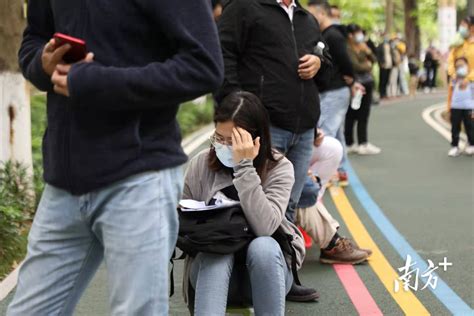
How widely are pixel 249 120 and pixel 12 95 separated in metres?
3.88

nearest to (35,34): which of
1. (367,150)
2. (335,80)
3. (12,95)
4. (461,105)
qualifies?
(12,95)

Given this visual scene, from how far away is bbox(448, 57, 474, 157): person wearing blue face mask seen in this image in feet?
43.4

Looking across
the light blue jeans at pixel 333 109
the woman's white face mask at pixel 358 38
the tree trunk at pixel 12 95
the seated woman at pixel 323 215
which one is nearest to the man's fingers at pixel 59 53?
the seated woman at pixel 323 215

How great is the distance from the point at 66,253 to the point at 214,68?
0.70 meters

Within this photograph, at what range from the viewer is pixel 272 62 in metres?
5.57

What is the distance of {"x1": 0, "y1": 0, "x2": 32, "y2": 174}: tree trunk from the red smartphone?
551cm

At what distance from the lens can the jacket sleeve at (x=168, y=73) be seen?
2.72 m

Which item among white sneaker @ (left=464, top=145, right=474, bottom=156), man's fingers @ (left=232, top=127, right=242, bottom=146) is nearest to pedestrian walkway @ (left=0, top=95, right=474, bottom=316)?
white sneaker @ (left=464, top=145, right=474, bottom=156)

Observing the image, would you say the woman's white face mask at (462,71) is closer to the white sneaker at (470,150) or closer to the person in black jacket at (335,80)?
the white sneaker at (470,150)

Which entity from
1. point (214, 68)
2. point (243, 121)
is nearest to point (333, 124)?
point (243, 121)

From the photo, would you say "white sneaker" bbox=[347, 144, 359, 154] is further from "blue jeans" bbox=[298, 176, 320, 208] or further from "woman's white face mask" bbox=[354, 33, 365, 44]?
"blue jeans" bbox=[298, 176, 320, 208]

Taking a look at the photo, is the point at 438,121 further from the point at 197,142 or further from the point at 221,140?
the point at 221,140

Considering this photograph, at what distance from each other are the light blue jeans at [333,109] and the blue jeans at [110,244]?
7.52m

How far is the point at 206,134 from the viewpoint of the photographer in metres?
16.6
